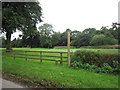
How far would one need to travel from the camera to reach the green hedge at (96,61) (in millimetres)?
5059

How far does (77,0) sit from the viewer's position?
9.44m

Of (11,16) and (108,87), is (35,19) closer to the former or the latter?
(11,16)

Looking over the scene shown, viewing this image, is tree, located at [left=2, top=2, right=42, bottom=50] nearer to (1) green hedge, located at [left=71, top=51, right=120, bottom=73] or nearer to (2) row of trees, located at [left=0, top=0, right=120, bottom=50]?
(2) row of trees, located at [left=0, top=0, right=120, bottom=50]

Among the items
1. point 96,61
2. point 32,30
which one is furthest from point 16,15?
point 96,61

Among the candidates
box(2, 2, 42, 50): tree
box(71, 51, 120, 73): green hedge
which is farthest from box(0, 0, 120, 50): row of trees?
box(71, 51, 120, 73): green hedge

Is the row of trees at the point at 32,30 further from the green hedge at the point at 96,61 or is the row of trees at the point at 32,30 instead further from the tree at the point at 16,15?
the green hedge at the point at 96,61

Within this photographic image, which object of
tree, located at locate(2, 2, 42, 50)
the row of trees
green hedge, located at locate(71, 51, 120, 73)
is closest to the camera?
green hedge, located at locate(71, 51, 120, 73)

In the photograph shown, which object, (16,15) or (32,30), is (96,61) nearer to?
(16,15)

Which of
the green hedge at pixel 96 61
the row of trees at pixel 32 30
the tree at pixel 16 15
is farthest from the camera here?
the row of trees at pixel 32 30

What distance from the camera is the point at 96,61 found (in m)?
5.75

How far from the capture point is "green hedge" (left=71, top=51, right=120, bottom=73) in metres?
5.06

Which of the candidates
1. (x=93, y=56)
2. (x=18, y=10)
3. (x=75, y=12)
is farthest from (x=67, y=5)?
(x=18, y=10)

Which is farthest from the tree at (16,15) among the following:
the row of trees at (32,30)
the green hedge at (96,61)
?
the green hedge at (96,61)

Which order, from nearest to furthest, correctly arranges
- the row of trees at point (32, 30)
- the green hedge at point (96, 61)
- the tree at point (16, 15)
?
the green hedge at point (96, 61) < the tree at point (16, 15) < the row of trees at point (32, 30)
